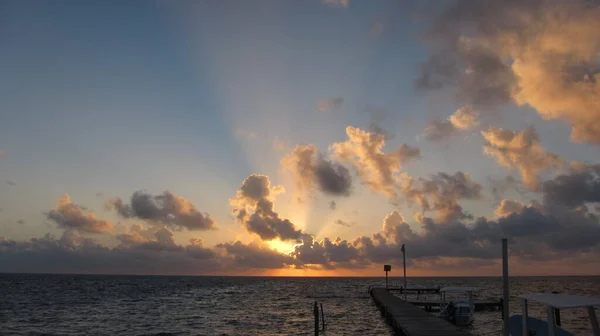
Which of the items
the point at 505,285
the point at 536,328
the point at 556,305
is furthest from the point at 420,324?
the point at 556,305

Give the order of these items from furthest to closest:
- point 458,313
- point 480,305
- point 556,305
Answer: point 480,305 < point 458,313 < point 556,305

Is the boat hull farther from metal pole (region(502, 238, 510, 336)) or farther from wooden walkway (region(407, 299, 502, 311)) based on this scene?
wooden walkway (region(407, 299, 502, 311))

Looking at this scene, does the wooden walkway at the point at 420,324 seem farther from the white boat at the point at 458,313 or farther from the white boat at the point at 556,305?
the white boat at the point at 556,305

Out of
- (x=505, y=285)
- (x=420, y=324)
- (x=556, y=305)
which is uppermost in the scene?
(x=505, y=285)

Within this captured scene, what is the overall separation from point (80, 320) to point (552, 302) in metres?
45.0

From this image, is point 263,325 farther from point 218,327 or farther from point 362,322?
point 362,322

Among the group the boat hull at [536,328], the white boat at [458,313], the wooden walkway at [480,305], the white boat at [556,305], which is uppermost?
the white boat at [556,305]

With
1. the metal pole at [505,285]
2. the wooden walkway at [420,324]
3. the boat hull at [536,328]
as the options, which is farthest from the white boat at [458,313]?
Result: the metal pole at [505,285]

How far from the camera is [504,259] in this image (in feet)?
68.9

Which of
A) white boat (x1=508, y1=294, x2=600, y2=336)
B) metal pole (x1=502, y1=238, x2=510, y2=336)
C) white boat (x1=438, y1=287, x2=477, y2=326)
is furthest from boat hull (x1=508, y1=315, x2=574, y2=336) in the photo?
white boat (x1=438, y1=287, x2=477, y2=326)

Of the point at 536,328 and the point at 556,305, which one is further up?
the point at 556,305

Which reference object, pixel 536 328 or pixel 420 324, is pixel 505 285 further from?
pixel 420 324

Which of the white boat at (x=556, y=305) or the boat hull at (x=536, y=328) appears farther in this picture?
the boat hull at (x=536, y=328)

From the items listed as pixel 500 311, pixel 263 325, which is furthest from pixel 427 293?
pixel 263 325
